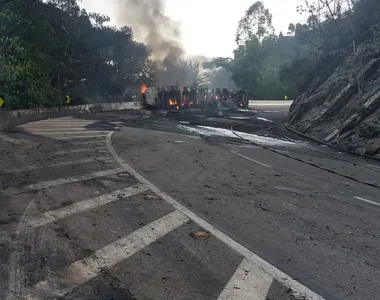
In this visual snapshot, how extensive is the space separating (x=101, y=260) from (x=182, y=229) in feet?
4.34

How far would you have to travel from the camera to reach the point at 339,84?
22312 millimetres

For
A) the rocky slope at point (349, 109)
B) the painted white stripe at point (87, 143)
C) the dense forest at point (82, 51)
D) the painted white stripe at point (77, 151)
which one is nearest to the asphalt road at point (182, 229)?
the painted white stripe at point (77, 151)

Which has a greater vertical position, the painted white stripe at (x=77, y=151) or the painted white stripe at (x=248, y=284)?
the painted white stripe at (x=248, y=284)

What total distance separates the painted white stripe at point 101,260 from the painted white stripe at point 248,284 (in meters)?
1.21

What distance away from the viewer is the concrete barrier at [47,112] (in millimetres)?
17406

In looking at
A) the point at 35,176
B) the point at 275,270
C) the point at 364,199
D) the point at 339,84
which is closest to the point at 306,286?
the point at 275,270

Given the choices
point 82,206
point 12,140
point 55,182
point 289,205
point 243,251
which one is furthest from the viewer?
point 12,140

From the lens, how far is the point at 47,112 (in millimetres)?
23188

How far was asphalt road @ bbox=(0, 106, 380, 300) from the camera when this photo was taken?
3.52 m

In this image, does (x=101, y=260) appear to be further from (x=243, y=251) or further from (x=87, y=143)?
(x=87, y=143)

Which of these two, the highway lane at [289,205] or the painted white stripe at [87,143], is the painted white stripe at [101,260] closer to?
the highway lane at [289,205]

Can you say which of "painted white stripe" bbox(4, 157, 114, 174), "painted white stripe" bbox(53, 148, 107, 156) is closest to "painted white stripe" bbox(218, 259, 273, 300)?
"painted white stripe" bbox(4, 157, 114, 174)

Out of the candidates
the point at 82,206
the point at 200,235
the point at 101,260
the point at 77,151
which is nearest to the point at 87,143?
the point at 77,151

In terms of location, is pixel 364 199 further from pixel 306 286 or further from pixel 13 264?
pixel 13 264
